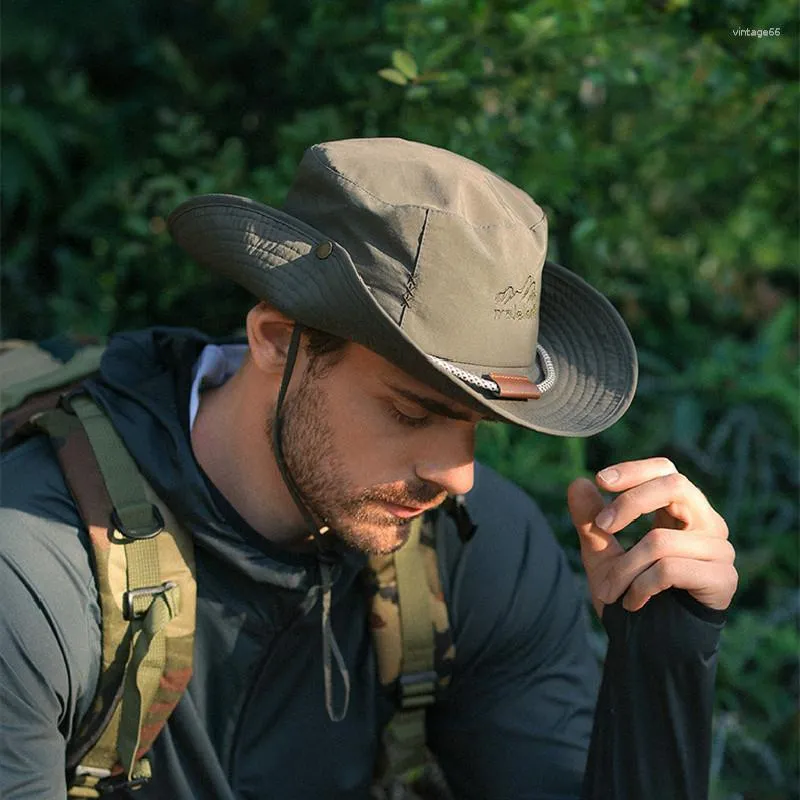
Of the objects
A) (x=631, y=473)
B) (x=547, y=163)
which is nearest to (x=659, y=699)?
(x=631, y=473)

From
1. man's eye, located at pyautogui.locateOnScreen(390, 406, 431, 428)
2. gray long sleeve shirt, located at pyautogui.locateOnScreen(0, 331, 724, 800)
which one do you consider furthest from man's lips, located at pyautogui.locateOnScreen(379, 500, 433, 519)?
gray long sleeve shirt, located at pyautogui.locateOnScreen(0, 331, 724, 800)

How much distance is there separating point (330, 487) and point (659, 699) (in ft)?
2.88

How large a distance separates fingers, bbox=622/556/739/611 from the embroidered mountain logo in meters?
0.62

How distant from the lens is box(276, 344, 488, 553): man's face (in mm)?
2393

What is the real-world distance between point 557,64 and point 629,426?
1684 millimetres

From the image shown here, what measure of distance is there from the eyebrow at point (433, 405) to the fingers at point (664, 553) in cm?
47

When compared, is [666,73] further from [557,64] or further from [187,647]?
[187,647]

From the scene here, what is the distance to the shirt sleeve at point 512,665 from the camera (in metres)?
2.96

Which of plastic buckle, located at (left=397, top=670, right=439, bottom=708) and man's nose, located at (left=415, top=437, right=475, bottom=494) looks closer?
man's nose, located at (left=415, top=437, right=475, bottom=494)

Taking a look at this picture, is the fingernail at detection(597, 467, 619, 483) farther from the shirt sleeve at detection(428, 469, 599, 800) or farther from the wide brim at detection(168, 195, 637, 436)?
the shirt sleeve at detection(428, 469, 599, 800)

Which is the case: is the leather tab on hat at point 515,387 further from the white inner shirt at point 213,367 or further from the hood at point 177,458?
the white inner shirt at point 213,367

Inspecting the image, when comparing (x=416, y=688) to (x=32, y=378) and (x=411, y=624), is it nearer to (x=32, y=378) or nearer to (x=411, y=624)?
(x=411, y=624)

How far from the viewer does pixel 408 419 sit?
95.1 inches

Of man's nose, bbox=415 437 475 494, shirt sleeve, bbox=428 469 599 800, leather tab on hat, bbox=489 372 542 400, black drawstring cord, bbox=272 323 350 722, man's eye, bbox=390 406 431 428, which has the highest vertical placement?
leather tab on hat, bbox=489 372 542 400
